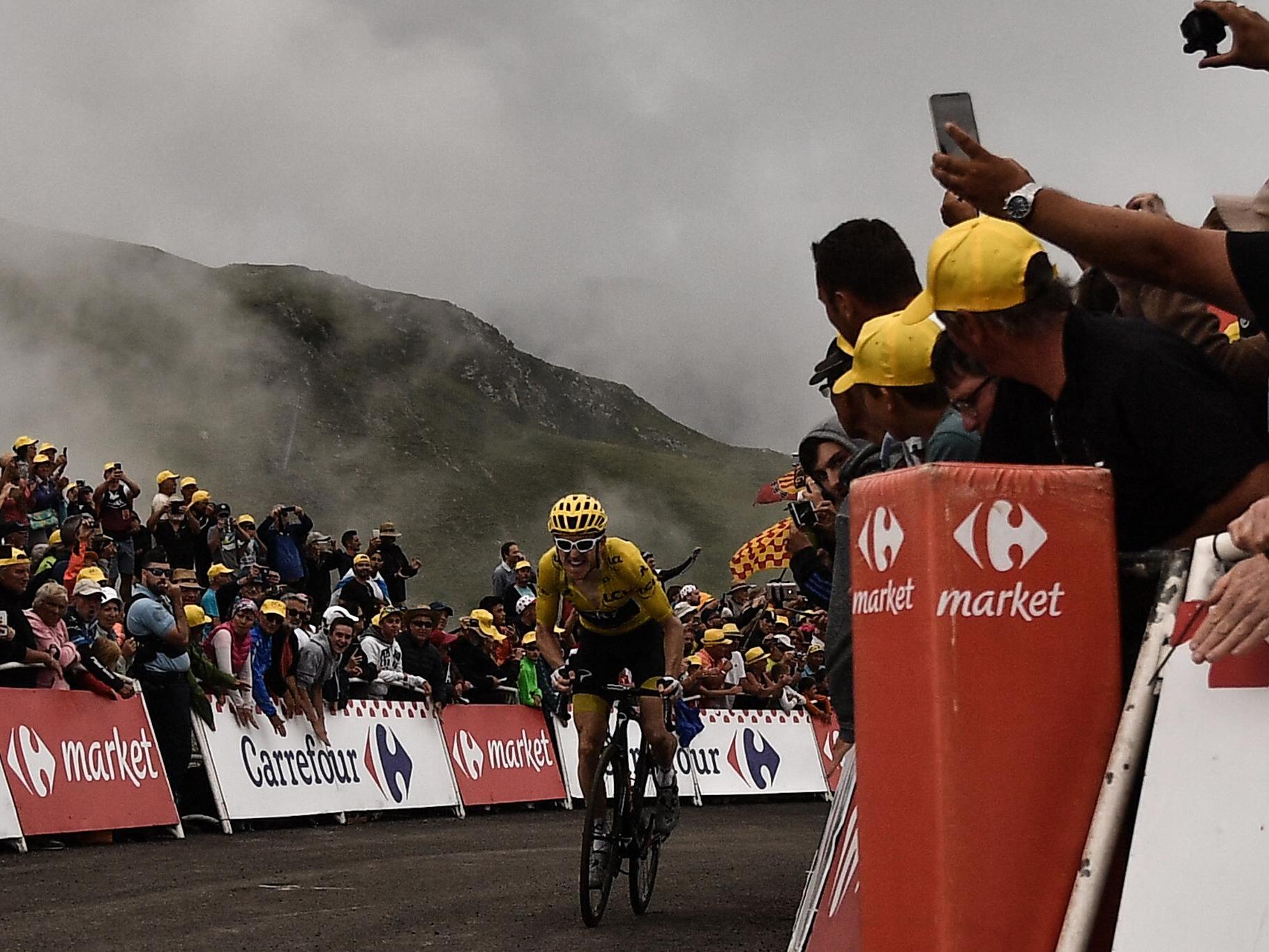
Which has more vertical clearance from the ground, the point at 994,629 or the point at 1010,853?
the point at 994,629

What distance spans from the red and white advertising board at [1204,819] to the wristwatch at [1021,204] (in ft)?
2.97

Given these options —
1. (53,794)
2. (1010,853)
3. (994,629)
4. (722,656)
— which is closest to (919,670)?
(994,629)

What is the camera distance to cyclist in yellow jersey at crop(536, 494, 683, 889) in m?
9.59

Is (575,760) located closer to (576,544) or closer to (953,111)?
(576,544)

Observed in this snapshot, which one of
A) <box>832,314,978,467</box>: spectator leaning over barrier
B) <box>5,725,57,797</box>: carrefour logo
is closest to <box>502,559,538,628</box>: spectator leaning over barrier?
<box>5,725,57,797</box>: carrefour logo

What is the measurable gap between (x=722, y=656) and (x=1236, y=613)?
72.0ft

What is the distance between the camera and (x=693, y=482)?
6462 inches

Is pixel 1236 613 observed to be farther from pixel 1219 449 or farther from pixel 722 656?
pixel 722 656

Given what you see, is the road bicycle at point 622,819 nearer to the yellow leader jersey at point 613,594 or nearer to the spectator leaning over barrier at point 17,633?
the yellow leader jersey at point 613,594

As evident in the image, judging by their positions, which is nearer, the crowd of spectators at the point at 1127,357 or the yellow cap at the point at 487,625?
the crowd of spectators at the point at 1127,357

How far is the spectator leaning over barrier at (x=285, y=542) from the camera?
2178 centimetres

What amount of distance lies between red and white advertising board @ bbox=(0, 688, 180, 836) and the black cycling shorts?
512 centimetres

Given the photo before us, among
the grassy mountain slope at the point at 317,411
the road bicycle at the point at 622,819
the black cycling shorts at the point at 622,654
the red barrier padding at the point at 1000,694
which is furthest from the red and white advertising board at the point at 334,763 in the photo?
the grassy mountain slope at the point at 317,411

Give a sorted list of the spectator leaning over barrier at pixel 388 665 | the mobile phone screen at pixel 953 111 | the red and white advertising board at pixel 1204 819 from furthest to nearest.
A: the spectator leaning over barrier at pixel 388 665, the mobile phone screen at pixel 953 111, the red and white advertising board at pixel 1204 819
